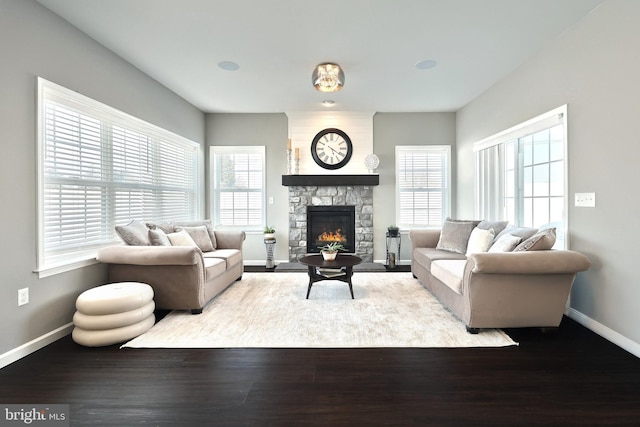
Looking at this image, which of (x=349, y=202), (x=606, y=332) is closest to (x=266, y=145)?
(x=349, y=202)

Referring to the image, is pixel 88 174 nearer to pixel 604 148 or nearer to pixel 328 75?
pixel 328 75

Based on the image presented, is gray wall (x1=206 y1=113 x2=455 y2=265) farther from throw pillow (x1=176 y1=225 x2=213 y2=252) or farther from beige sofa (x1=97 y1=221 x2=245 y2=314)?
beige sofa (x1=97 y1=221 x2=245 y2=314)

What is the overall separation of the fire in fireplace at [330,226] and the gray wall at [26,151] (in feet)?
11.4

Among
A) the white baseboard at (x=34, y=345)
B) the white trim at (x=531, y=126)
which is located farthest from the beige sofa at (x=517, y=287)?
the white baseboard at (x=34, y=345)

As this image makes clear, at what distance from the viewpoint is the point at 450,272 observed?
3.09m

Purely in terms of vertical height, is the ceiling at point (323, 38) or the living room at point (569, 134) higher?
the ceiling at point (323, 38)

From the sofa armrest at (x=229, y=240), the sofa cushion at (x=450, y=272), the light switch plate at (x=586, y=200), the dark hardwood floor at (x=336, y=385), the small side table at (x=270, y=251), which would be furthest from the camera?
the small side table at (x=270, y=251)

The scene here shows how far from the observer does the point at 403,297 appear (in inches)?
146

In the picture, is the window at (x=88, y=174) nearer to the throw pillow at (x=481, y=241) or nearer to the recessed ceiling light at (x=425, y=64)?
the recessed ceiling light at (x=425, y=64)

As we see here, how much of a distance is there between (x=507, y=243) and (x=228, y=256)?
10.3ft

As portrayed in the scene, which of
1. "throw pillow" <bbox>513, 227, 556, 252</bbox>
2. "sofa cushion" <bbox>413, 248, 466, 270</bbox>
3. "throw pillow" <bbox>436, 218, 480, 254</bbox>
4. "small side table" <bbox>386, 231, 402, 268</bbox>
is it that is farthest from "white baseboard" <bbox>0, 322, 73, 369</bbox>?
"small side table" <bbox>386, 231, 402, 268</bbox>

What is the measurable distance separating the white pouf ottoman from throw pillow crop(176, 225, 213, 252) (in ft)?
5.09

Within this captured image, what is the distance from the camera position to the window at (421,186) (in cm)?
583

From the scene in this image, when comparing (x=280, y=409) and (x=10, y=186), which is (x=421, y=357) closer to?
(x=280, y=409)
